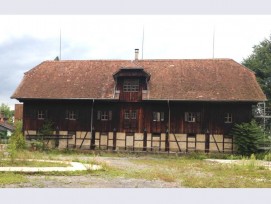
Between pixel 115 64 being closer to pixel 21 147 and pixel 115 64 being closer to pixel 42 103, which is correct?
pixel 42 103

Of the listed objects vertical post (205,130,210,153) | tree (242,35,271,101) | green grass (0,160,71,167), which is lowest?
green grass (0,160,71,167)

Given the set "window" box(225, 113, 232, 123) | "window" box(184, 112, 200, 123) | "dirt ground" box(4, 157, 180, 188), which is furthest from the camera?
"window" box(184, 112, 200, 123)

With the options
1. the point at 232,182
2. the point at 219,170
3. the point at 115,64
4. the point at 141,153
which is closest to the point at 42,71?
the point at 115,64

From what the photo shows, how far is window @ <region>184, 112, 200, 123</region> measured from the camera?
115 ft

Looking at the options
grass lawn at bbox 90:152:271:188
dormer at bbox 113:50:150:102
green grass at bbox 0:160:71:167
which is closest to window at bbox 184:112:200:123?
dormer at bbox 113:50:150:102

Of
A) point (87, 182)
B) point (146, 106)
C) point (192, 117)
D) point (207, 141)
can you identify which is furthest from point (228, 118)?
point (87, 182)

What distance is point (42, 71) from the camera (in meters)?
40.3

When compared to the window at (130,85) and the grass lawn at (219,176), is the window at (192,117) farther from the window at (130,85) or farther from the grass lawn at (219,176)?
the grass lawn at (219,176)

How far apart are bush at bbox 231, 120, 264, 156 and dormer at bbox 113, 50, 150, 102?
9.01m

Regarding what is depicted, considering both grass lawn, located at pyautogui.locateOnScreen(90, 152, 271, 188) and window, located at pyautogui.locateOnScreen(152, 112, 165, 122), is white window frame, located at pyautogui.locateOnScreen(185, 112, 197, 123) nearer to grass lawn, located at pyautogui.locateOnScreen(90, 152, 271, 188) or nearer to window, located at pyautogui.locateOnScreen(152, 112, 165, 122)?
window, located at pyautogui.locateOnScreen(152, 112, 165, 122)

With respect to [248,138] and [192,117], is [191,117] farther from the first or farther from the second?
[248,138]

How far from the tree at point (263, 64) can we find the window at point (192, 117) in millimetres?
17714

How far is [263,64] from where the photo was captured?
5109cm

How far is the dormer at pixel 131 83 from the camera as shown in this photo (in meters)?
35.8
